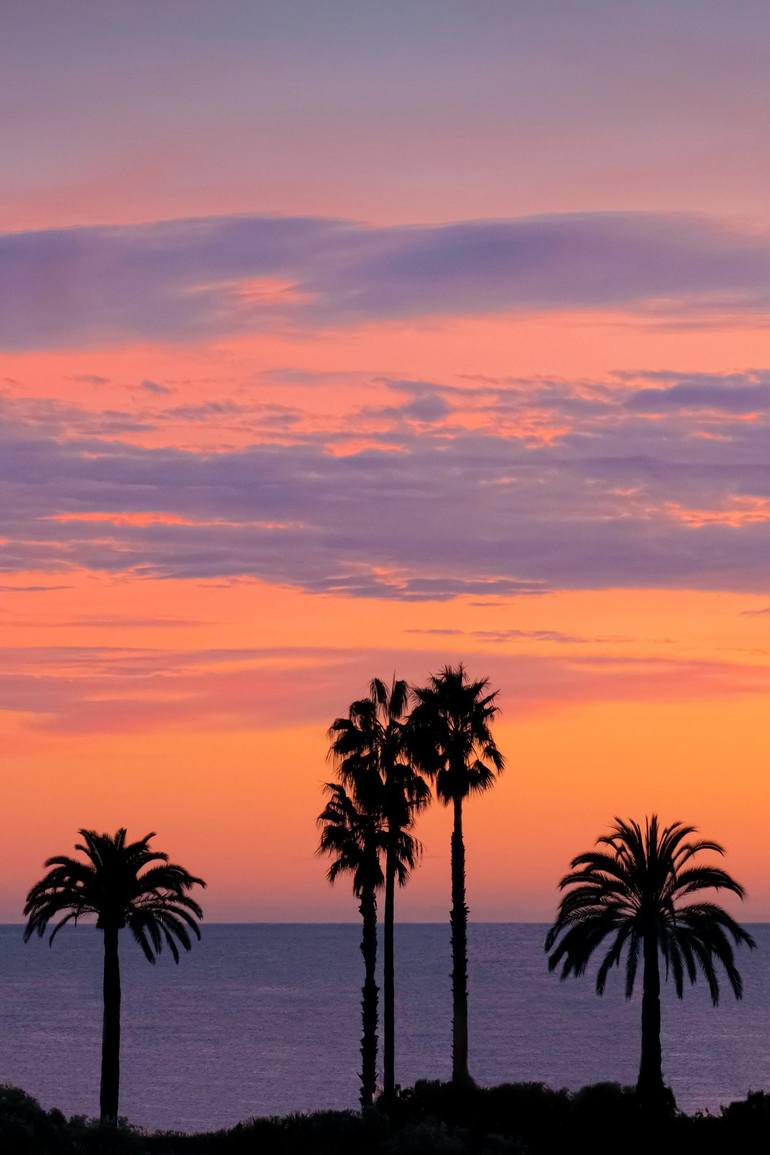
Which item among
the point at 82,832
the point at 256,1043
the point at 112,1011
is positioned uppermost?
the point at 82,832

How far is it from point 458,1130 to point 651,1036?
12227 mm

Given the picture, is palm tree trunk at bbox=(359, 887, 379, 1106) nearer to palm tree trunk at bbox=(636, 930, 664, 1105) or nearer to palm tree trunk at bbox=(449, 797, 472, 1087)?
palm tree trunk at bbox=(449, 797, 472, 1087)

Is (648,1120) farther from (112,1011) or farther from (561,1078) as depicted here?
(561,1078)

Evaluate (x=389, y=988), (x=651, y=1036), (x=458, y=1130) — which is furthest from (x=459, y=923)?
(x=458, y=1130)

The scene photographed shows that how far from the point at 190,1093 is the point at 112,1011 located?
261 feet

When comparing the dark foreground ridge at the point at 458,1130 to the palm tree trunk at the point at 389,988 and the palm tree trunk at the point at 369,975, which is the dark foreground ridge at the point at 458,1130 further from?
the palm tree trunk at the point at 369,975

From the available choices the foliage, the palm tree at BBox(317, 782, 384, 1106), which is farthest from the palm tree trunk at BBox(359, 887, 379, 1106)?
the foliage

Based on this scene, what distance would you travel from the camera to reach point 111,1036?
191ft

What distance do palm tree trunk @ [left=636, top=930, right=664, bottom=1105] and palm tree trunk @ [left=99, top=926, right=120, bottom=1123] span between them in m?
16.9

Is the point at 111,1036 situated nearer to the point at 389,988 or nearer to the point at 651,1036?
the point at 389,988

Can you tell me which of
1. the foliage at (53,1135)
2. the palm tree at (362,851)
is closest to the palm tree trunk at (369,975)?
the palm tree at (362,851)

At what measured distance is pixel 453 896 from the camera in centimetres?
6756

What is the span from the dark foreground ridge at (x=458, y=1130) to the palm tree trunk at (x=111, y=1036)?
24.8 feet

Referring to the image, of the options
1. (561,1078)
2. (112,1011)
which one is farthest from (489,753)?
(561,1078)
